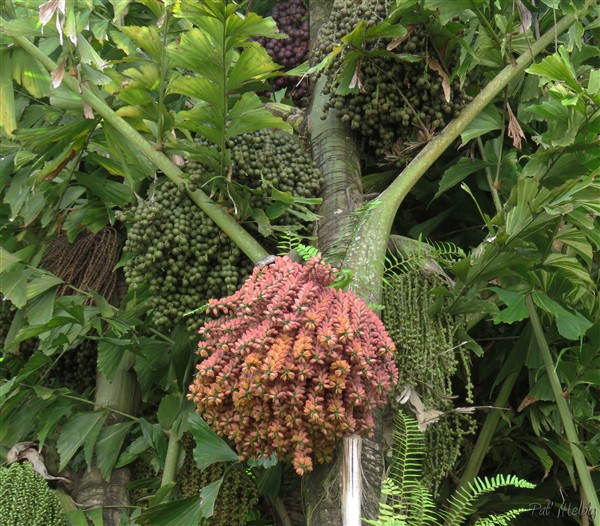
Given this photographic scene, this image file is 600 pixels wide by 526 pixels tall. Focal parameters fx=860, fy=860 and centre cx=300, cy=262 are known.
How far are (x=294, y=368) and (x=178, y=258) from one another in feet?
2.86

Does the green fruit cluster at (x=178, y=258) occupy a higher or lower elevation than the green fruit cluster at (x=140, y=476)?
higher

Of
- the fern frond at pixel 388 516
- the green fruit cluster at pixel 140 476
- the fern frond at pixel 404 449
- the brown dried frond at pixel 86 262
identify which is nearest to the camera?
the fern frond at pixel 388 516

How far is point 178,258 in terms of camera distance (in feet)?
10.5

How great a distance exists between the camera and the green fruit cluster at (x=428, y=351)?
3.00 m

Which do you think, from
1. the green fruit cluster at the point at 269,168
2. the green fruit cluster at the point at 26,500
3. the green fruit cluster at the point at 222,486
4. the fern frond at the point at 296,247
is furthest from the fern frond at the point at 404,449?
the green fruit cluster at the point at 26,500

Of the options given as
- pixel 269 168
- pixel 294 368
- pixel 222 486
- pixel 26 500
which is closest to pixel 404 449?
pixel 294 368

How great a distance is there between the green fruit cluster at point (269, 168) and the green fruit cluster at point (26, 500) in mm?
1381

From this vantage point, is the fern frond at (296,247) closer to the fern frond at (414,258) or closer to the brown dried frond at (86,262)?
the fern frond at (414,258)

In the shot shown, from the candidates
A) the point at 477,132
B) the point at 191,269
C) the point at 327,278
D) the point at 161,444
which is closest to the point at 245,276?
the point at 191,269

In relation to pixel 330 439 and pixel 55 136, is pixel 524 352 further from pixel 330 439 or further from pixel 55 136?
pixel 55 136

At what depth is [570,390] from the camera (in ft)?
11.4

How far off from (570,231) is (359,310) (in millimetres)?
1008

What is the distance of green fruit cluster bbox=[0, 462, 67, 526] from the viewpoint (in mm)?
3381

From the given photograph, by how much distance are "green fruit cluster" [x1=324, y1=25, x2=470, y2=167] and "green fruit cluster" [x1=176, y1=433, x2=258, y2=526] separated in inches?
56.4
